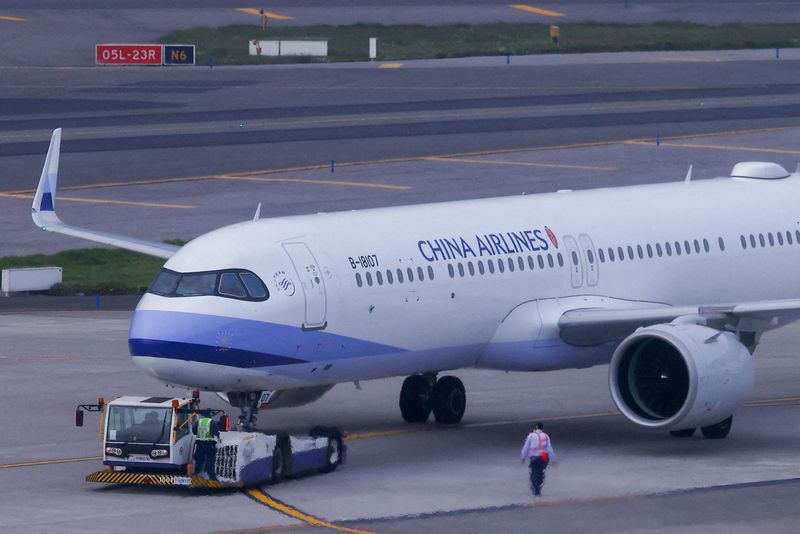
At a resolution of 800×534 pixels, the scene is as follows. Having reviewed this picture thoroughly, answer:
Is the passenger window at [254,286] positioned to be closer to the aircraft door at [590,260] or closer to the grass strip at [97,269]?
the aircraft door at [590,260]

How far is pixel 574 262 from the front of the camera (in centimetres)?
3916

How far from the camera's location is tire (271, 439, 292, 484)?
33625mm

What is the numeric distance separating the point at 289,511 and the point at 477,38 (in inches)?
4457

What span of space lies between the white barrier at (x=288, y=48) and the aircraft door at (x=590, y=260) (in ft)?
318

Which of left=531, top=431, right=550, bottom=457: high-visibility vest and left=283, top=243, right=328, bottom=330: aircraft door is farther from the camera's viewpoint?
left=283, top=243, right=328, bottom=330: aircraft door

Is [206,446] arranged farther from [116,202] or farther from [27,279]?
[116,202]

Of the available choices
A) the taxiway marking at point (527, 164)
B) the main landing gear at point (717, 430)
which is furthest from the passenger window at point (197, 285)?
the taxiway marking at point (527, 164)

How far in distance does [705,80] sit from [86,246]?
2382 inches

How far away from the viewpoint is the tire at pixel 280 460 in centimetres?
3362

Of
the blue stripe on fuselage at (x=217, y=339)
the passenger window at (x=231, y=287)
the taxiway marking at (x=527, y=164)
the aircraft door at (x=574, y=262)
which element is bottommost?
the blue stripe on fuselage at (x=217, y=339)

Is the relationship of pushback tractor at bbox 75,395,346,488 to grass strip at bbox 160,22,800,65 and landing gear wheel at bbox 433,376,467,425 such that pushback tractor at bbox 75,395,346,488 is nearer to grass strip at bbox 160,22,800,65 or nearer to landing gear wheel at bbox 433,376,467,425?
landing gear wheel at bbox 433,376,467,425

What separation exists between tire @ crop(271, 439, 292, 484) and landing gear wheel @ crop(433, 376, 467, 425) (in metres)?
7.33

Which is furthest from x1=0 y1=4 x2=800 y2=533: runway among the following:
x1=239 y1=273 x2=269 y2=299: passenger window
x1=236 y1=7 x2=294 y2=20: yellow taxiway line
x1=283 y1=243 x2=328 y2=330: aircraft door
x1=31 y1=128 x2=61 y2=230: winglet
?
x1=31 y1=128 x2=61 y2=230: winglet

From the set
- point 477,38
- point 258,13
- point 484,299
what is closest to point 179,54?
point 258,13
